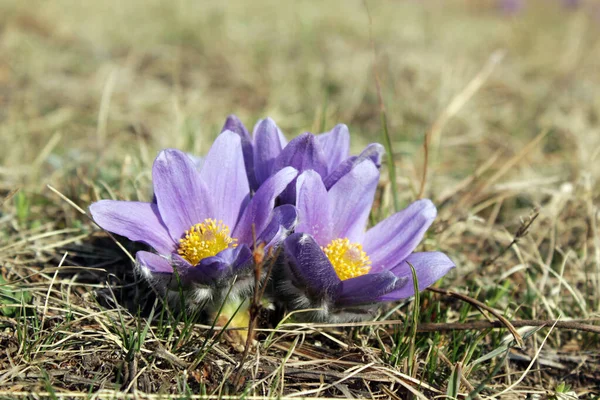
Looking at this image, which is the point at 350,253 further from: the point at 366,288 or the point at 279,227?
the point at 279,227

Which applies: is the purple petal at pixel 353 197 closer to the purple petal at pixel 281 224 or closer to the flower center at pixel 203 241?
the purple petal at pixel 281 224

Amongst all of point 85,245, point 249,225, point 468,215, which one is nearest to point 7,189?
point 85,245

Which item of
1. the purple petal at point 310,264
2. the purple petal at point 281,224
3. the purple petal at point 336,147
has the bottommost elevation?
the purple petal at point 310,264

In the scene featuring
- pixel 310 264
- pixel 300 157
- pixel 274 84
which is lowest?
pixel 274 84

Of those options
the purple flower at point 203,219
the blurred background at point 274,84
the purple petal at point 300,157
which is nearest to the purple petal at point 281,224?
the purple flower at point 203,219

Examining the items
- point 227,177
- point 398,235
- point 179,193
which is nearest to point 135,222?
point 179,193

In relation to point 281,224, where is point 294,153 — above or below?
above

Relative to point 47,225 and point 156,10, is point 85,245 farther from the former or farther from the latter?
point 156,10
